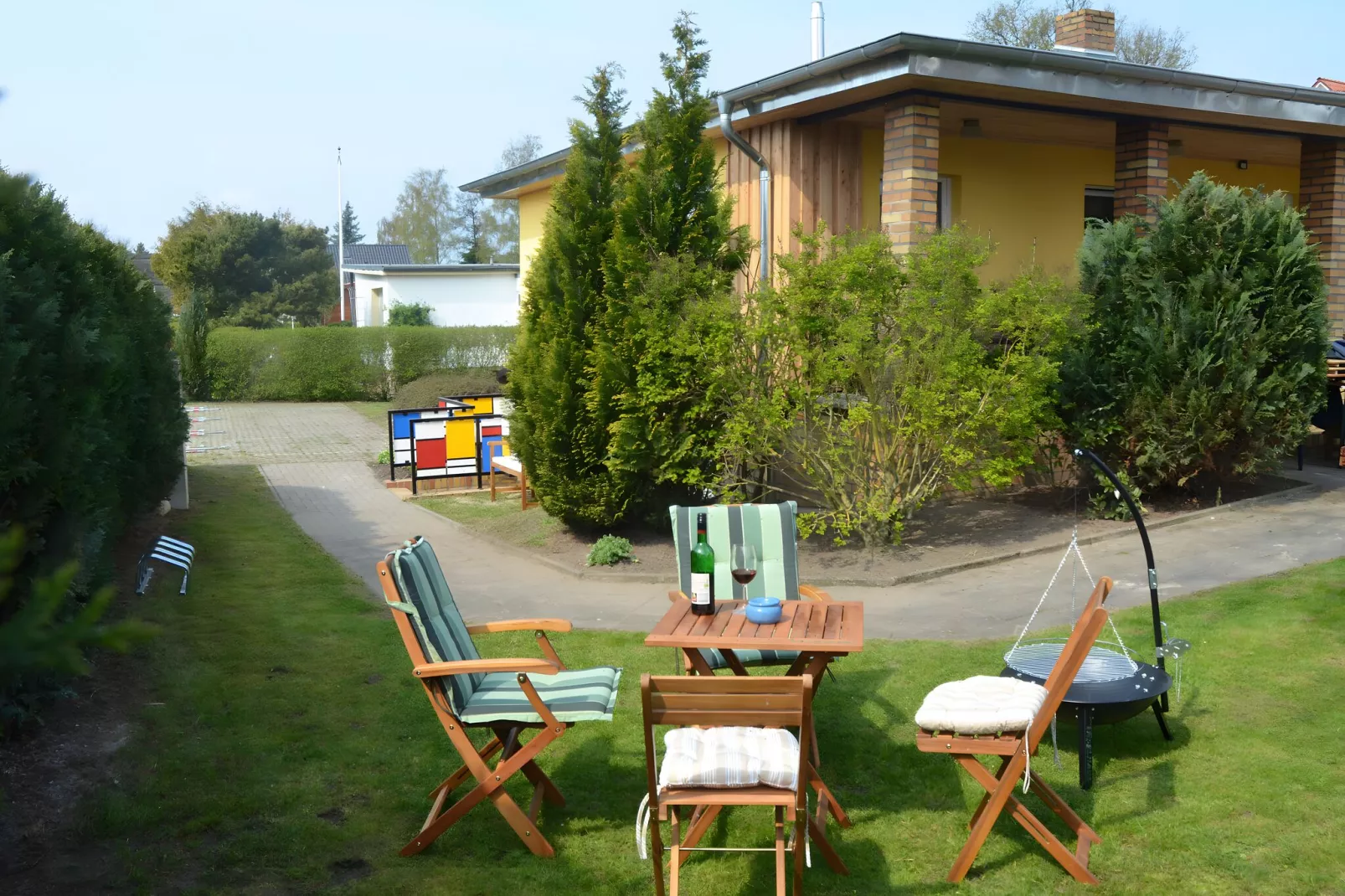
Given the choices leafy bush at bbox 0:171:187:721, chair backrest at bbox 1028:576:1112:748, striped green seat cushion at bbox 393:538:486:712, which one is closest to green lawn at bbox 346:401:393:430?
leafy bush at bbox 0:171:187:721

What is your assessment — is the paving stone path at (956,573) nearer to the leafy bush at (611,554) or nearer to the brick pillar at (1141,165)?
the leafy bush at (611,554)

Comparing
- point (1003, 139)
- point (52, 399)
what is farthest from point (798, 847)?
point (1003, 139)

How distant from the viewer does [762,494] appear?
1002 centimetres

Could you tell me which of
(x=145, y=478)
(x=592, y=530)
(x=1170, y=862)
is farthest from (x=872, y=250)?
(x=145, y=478)

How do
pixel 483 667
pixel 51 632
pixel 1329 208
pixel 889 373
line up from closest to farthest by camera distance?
pixel 51 632, pixel 483 667, pixel 889 373, pixel 1329 208

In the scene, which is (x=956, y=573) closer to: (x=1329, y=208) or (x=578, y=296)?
(x=578, y=296)

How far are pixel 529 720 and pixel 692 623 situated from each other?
33.5 inches

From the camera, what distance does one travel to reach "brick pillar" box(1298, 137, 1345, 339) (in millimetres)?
13594

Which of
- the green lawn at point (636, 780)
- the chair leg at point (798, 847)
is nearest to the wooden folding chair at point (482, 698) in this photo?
the green lawn at point (636, 780)

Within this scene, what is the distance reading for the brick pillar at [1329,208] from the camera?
13.6 m

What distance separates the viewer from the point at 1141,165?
1251cm

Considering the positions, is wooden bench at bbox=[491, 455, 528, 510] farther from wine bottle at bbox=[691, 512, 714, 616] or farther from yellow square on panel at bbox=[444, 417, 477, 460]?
wine bottle at bbox=[691, 512, 714, 616]

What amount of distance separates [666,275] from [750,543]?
12.1 ft

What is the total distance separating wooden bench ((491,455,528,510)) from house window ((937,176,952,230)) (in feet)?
18.9
